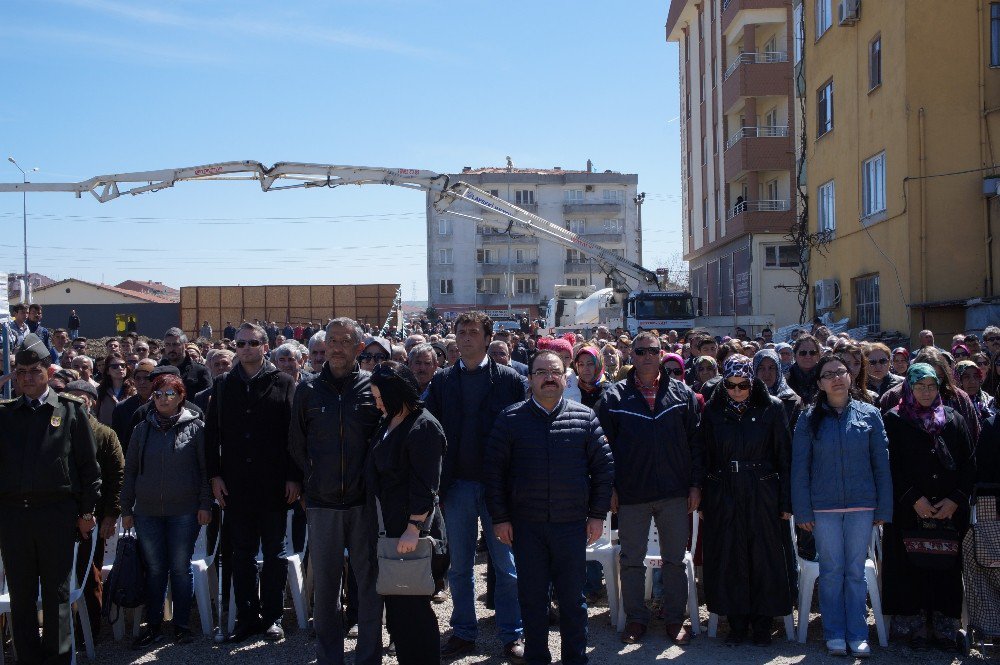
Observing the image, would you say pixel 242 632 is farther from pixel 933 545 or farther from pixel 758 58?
pixel 758 58

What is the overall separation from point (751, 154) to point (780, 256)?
352 cm

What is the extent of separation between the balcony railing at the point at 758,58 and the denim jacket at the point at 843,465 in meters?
26.4

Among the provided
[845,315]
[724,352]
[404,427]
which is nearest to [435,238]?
[845,315]

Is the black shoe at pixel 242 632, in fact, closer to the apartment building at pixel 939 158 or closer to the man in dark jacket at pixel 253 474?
the man in dark jacket at pixel 253 474

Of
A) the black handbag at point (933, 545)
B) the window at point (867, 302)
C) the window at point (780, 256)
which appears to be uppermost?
the window at point (780, 256)

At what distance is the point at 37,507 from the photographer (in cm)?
548

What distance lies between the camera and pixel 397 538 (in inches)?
197

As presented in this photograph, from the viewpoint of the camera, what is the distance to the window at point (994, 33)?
16.3 m

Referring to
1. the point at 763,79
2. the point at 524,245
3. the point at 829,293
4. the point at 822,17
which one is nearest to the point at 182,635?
the point at 829,293

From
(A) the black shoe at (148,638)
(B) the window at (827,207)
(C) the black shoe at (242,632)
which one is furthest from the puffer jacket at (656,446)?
(B) the window at (827,207)

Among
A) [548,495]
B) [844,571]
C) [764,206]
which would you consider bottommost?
[844,571]

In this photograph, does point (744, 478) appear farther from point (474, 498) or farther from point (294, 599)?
point (294, 599)

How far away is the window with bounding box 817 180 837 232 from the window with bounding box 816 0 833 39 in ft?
11.3

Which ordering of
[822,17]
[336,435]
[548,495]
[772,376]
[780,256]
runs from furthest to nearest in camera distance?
[780,256]
[822,17]
[772,376]
[336,435]
[548,495]
